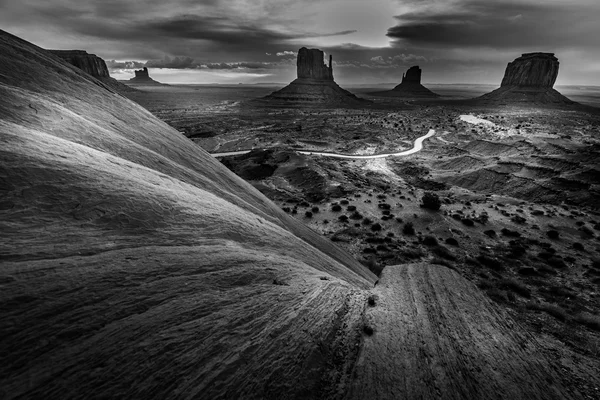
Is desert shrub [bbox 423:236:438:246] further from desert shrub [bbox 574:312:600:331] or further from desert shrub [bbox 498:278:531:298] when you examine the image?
desert shrub [bbox 574:312:600:331]

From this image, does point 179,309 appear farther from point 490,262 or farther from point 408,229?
point 408,229

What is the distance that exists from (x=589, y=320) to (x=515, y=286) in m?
5.57

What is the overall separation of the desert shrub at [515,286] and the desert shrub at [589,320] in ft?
12.1

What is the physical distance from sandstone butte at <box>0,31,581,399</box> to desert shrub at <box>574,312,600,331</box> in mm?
17428

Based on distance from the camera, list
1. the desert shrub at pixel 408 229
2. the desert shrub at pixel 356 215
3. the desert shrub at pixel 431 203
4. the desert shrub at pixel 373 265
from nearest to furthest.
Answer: the desert shrub at pixel 373 265 < the desert shrub at pixel 408 229 < the desert shrub at pixel 356 215 < the desert shrub at pixel 431 203

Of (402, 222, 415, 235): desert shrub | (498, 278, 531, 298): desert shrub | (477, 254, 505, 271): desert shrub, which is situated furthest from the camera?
(402, 222, 415, 235): desert shrub

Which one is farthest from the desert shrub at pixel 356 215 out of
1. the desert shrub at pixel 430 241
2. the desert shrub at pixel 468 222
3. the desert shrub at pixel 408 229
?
the desert shrub at pixel 468 222

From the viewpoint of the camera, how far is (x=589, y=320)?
67.5 ft

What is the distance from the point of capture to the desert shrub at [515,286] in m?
25.0

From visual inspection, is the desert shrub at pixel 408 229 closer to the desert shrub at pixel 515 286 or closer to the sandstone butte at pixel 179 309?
the desert shrub at pixel 515 286

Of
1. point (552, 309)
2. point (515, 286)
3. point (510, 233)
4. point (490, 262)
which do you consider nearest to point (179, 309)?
point (552, 309)

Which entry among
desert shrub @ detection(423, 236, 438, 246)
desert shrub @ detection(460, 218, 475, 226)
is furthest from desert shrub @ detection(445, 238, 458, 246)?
desert shrub @ detection(460, 218, 475, 226)

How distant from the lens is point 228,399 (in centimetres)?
526

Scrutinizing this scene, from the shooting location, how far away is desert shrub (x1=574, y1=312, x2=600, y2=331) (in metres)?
20.2
